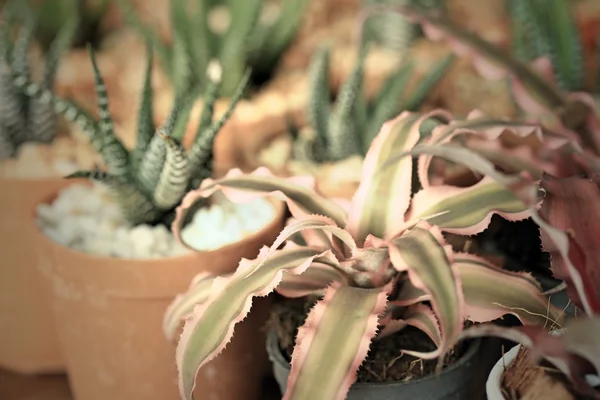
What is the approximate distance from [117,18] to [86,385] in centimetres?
69

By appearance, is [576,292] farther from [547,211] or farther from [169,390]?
[169,390]

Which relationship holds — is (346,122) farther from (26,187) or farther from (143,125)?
(26,187)

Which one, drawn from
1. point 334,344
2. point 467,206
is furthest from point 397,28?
point 334,344

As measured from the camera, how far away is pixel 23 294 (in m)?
0.87

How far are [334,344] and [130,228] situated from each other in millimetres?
293

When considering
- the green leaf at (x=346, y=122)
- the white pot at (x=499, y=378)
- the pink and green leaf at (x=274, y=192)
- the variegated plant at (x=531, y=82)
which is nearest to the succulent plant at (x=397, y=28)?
the green leaf at (x=346, y=122)

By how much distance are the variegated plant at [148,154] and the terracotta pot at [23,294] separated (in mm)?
135

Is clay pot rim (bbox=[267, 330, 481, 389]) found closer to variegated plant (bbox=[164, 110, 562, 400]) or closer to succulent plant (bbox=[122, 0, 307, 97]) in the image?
variegated plant (bbox=[164, 110, 562, 400])

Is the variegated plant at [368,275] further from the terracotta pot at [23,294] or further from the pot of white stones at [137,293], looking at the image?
the terracotta pot at [23,294]

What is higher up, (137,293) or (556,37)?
(556,37)

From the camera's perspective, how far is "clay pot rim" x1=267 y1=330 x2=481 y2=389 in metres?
0.59

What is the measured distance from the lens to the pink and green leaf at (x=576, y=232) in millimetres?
490

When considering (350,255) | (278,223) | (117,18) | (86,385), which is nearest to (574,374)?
(350,255)

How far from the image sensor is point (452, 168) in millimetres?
801
